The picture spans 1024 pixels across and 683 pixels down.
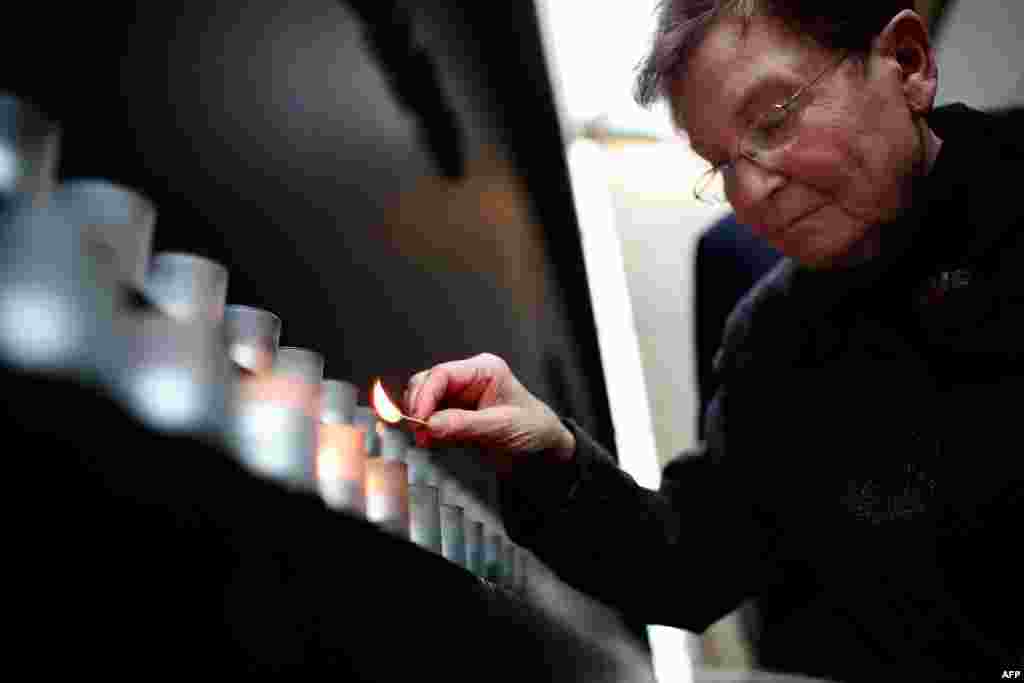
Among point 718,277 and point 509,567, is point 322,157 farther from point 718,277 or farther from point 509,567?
point 718,277

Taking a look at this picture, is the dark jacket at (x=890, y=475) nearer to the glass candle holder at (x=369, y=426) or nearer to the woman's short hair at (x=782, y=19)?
the woman's short hair at (x=782, y=19)

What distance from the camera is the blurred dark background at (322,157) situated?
19.5 inches

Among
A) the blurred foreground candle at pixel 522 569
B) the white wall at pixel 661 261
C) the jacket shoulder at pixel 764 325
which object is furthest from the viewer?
the white wall at pixel 661 261

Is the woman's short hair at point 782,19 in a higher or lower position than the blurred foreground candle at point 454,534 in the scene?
higher

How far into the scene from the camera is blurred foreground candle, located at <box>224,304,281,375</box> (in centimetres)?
45

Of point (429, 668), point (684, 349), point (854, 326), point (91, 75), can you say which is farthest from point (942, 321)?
point (684, 349)

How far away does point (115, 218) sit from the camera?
1.13 ft

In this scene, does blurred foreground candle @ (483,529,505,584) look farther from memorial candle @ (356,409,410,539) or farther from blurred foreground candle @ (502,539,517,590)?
memorial candle @ (356,409,410,539)

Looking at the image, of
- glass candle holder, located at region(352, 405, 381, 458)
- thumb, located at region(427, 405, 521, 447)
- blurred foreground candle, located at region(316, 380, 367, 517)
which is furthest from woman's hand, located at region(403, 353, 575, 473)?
blurred foreground candle, located at region(316, 380, 367, 517)

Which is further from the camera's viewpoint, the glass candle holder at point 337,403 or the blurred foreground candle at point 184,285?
the glass candle holder at point 337,403

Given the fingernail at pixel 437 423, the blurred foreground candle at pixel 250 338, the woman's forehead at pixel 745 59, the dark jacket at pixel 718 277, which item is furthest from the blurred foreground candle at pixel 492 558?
the dark jacket at pixel 718 277

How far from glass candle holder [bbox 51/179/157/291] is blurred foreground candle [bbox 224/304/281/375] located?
9 cm

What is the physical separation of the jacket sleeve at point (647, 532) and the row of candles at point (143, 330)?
0.45m

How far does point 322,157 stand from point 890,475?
30.0 inches
